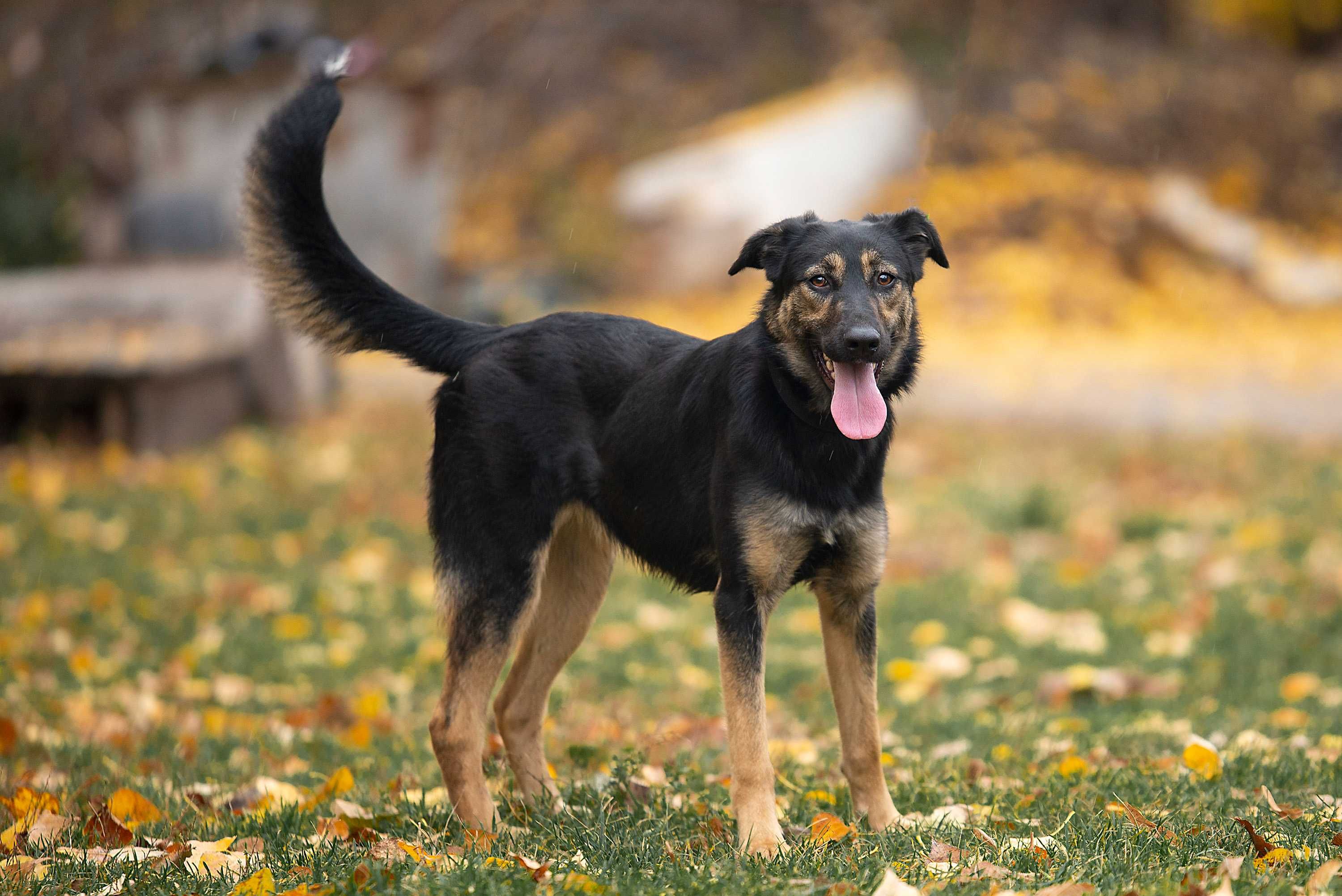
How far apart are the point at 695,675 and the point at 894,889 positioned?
3742 millimetres

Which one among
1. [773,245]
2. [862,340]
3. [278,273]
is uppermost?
[773,245]

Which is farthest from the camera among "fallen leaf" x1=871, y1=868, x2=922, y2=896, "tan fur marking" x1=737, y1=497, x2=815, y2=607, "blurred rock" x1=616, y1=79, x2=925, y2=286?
"blurred rock" x1=616, y1=79, x2=925, y2=286

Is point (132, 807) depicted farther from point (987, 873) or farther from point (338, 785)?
point (987, 873)

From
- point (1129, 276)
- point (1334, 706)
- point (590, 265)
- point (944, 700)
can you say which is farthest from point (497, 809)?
point (1129, 276)

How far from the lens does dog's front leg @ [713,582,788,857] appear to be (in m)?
3.56

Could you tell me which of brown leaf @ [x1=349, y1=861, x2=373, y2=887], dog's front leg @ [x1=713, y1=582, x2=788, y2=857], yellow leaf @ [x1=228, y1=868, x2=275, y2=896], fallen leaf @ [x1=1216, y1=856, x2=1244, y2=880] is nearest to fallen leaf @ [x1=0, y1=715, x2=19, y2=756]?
yellow leaf @ [x1=228, y1=868, x2=275, y2=896]

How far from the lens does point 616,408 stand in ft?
13.5

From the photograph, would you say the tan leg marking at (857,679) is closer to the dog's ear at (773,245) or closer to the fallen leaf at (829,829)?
the fallen leaf at (829,829)

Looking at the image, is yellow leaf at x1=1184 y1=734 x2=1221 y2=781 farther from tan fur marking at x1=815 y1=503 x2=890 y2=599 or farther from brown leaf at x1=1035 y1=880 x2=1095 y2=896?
brown leaf at x1=1035 y1=880 x2=1095 y2=896

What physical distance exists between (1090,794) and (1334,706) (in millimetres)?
2249

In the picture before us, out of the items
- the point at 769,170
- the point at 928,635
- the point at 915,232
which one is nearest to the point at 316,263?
the point at 915,232

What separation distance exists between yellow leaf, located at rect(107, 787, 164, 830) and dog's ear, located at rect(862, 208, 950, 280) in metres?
2.88

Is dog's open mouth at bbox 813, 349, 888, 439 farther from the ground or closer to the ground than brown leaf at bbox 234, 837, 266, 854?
farther from the ground

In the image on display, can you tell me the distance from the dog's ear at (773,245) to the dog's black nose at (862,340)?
40 centimetres
